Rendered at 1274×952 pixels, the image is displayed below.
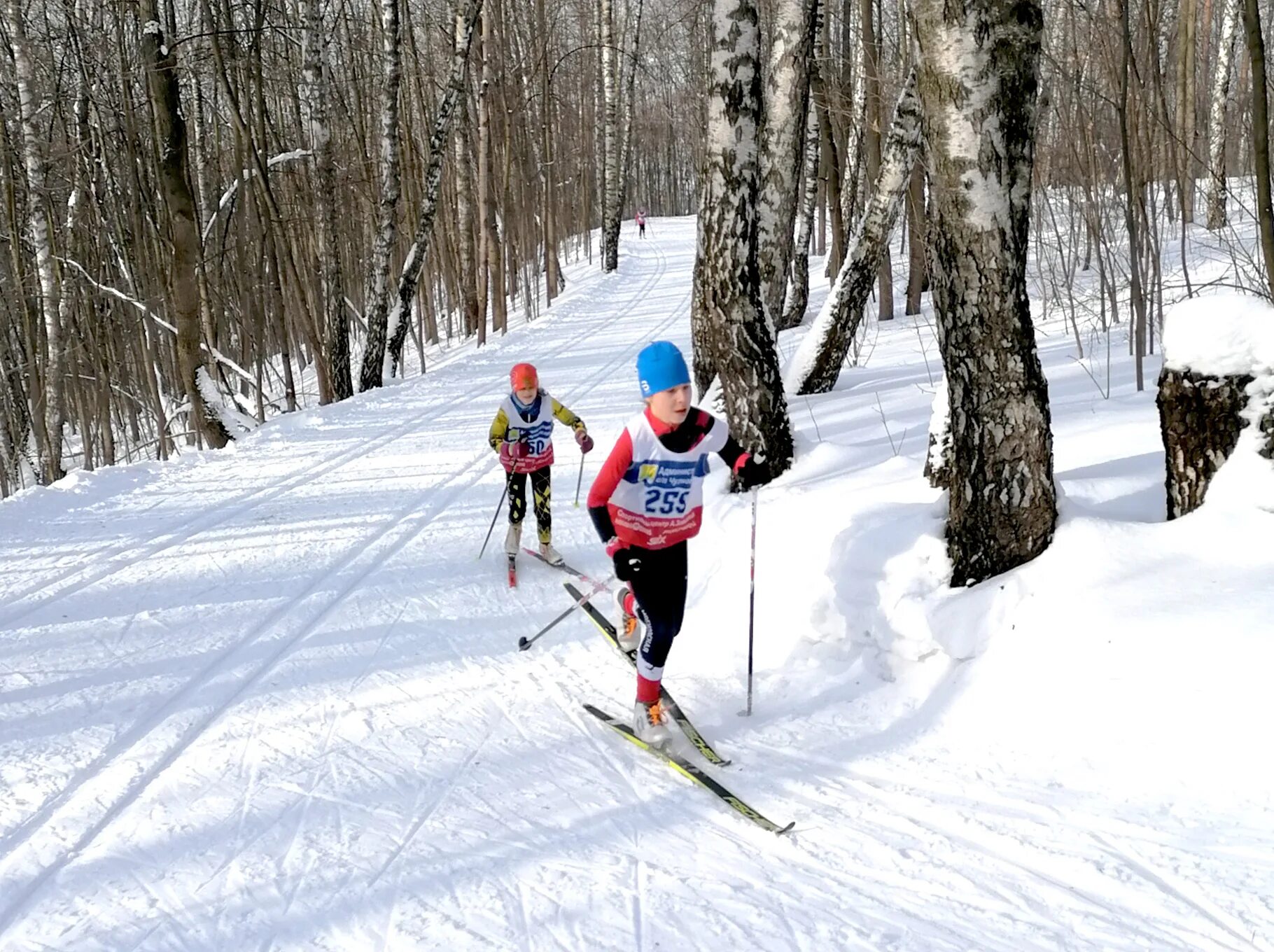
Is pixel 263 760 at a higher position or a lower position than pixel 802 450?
lower

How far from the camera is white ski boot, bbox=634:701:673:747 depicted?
4312 millimetres

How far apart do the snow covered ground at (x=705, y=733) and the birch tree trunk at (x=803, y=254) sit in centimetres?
1064

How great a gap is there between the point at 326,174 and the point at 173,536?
9.16 meters

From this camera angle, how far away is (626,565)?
14.3 feet

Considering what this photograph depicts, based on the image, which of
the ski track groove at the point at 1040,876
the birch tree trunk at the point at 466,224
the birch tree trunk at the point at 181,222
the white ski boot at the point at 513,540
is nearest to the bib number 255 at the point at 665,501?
the ski track groove at the point at 1040,876

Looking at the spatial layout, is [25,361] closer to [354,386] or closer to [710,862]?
[354,386]

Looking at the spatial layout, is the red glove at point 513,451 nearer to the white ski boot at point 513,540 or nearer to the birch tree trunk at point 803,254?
the white ski boot at point 513,540

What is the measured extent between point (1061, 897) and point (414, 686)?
3297 mm

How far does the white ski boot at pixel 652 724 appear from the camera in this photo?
14.1 ft

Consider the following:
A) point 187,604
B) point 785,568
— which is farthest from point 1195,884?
point 187,604

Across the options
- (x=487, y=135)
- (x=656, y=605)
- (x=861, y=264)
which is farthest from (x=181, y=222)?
(x=656, y=605)

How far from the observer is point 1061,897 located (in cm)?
315

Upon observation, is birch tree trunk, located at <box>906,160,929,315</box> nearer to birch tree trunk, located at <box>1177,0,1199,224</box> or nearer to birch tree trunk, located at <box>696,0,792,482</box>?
birch tree trunk, located at <box>1177,0,1199,224</box>

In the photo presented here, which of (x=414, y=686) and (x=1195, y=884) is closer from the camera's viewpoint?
(x=1195, y=884)
